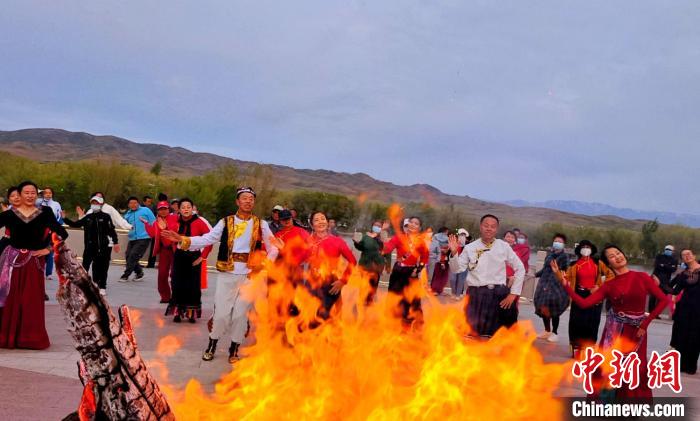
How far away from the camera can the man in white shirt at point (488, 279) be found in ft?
19.5

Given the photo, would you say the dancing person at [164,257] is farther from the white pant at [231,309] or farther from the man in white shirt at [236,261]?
the white pant at [231,309]

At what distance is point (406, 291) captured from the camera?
29.4ft

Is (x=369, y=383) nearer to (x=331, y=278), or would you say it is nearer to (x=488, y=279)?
(x=488, y=279)

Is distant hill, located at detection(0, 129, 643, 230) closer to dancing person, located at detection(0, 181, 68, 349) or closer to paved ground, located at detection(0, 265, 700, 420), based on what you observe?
paved ground, located at detection(0, 265, 700, 420)

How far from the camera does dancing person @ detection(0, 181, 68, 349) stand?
6.07 m

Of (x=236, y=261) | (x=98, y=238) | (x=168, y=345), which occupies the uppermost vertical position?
(x=236, y=261)

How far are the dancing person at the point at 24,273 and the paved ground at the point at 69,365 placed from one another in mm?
187

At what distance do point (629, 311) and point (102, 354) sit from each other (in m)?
4.67

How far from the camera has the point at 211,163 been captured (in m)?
171

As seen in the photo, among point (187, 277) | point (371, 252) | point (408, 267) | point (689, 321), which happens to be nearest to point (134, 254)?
point (187, 277)

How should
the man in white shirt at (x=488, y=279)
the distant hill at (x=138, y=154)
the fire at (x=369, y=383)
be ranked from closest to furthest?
the fire at (x=369, y=383) → the man in white shirt at (x=488, y=279) → the distant hill at (x=138, y=154)

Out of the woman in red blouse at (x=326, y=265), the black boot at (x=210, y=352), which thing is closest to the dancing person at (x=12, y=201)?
the black boot at (x=210, y=352)

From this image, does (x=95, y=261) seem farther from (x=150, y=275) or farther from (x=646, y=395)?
(x=646, y=395)

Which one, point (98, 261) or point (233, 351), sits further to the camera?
point (98, 261)
